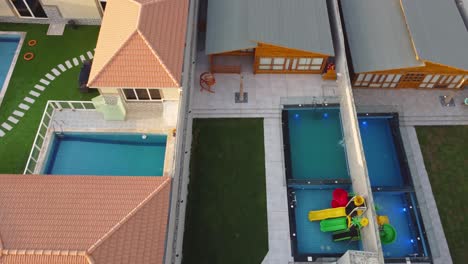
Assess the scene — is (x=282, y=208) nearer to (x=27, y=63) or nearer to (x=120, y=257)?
(x=120, y=257)

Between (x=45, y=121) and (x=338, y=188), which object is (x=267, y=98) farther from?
(x=45, y=121)

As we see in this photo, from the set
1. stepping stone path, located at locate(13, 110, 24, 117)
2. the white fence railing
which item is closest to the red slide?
the white fence railing

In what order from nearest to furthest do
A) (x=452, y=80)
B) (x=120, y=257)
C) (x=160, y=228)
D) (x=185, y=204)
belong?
1. (x=120, y=257)
2. (x=160, y=228)
3. (x=185, y=204)
4. (x=452, y=80)

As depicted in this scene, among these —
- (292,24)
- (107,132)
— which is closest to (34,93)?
(107,132)

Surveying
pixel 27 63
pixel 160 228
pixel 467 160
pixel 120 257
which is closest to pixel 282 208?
pixel 160 228

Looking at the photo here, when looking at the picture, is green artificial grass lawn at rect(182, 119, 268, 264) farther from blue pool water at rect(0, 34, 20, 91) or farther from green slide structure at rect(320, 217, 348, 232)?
blue pool water at rect(0, 34, 20, 91)

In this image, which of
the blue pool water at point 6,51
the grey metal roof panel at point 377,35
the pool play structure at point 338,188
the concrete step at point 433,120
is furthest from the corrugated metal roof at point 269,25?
the blue pool water at point 6,51
